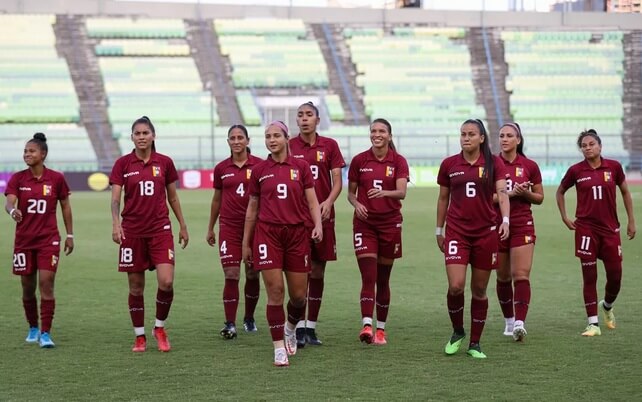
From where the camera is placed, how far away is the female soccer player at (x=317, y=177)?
33.9ft

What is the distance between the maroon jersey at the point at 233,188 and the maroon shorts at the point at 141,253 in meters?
1.23

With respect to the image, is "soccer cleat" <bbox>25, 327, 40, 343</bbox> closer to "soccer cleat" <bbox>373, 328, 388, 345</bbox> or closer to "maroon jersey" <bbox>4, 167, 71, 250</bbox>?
"maroon jersey" <bbox>4, 167, 71, 250</bbox>

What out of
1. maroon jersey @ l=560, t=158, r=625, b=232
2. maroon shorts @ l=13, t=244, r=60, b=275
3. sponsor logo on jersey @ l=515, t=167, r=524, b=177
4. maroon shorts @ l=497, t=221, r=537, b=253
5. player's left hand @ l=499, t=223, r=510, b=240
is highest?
sponsor logo on jersey @ l=515, t=167, r=524, b=177

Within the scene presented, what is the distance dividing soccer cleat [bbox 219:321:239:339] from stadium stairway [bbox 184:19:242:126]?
41.8 meters

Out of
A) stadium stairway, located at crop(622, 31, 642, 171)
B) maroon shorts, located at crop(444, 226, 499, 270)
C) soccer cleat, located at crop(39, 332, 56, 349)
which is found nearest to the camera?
maroon shorts, located at crop(444, 226, 499, 270)

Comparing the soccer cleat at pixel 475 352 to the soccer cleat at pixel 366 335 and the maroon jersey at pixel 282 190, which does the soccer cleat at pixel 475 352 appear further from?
the maroon jersey at pixel 282 190

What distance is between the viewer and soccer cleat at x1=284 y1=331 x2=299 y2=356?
31.8ft

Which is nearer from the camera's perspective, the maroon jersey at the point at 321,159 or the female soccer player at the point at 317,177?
the female soccer player at the point at 317,177

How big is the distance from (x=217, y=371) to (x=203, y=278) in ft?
24.9

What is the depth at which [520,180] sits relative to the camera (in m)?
10.6

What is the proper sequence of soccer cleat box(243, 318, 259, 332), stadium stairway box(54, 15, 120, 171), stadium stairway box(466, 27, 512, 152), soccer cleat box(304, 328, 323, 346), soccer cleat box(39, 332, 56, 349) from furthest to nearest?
stadium stairway box(466, 27, 512, 152)
stadium stairway box(54, 15, 120, 171)
soccer cleat box(243, 318, 259, 332)
soccer cleat box(304, 328, 323, 346)
soccer cleat box(39, 332, 56, 349)

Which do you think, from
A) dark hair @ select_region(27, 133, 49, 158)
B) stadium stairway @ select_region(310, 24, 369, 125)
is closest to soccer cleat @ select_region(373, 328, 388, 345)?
dark hair @ select_region(27, 133, 49, 158)

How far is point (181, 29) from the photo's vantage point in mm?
56906

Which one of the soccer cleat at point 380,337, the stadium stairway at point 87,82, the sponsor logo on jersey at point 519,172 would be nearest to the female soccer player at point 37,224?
the soccer cleat at point 380,337
